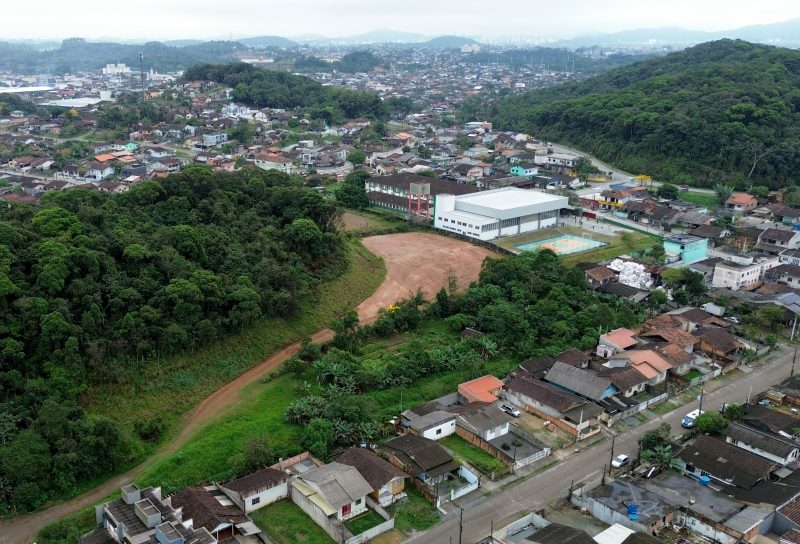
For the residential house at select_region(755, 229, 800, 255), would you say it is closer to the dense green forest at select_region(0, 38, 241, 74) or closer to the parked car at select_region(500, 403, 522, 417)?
the parked car at select_region(500, 403, 522, 417)

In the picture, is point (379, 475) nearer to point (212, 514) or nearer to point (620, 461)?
point (212, 514)

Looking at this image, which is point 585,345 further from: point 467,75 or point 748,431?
point 467,75

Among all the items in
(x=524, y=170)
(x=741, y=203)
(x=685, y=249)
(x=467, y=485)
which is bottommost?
(x=467, y=485)

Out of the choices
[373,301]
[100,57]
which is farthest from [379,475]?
[100,57]

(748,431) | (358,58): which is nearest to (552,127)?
(748,431)

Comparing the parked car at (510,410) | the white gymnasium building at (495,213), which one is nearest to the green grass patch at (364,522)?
the parked car at (510,410)

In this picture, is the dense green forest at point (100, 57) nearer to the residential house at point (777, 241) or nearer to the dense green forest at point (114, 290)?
the dense green forest at point (114, 290)
